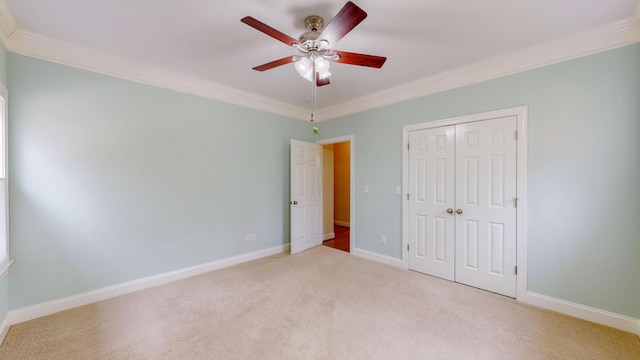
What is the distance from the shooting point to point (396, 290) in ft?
9.05

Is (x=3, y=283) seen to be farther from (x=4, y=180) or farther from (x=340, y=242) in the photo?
(x=340, y=242)

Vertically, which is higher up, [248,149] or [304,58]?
[304,58]

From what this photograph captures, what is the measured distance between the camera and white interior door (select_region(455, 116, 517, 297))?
2.57m

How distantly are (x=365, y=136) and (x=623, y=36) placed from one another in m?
2.58

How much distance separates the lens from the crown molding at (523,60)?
2.03 meters

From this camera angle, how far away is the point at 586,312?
218 cm

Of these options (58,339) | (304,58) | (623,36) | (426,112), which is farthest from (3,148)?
(623,36)

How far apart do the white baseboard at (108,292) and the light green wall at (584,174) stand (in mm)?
3599

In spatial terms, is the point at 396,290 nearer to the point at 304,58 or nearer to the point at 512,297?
the point at 512,297

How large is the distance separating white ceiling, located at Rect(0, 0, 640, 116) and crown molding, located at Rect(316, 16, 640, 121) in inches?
0.5

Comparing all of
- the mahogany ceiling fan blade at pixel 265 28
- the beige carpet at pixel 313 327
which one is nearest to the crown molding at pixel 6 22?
the mahogany ceiling fan blade at pixel 265 28

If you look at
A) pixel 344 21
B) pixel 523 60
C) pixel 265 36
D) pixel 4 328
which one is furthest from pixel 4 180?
pixel 523 60

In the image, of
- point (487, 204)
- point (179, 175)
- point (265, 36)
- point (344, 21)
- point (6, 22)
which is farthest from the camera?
point (179, 175)

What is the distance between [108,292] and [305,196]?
108 inches
